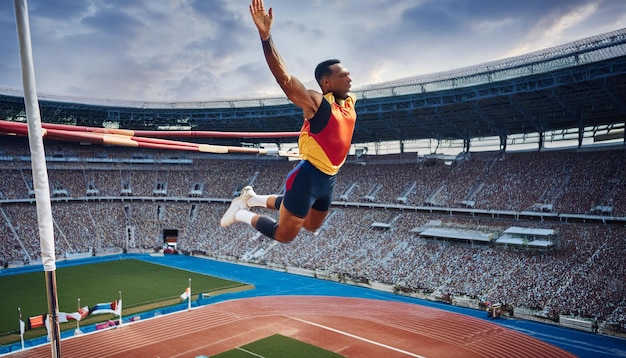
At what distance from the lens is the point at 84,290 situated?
91.8 ft

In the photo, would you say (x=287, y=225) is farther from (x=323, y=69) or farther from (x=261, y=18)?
(x=261, y=18)

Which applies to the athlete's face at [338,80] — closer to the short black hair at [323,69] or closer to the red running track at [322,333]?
the short black hair at [323,69]

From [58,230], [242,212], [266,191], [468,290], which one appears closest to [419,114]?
[468,290]

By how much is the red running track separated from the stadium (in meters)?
0.18

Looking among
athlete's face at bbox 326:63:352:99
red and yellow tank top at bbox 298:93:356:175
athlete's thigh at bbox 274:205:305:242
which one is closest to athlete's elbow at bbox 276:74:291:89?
red and yellow tank top at bbox 298:93:356:175

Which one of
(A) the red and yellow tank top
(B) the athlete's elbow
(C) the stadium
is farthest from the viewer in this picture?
(C) the stadium

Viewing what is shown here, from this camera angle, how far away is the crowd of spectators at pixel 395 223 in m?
24.1

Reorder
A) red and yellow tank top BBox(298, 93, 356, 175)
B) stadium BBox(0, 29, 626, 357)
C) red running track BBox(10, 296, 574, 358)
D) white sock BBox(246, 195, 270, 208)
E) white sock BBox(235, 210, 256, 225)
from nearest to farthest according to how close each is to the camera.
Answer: red and yellow tank top BBox(298, 93, 356, 175)
white sock BBox(235, 210, 256, 225)
white sock BBox(246, 195, 270, 208)
red running track BBox(10, 296, 574, 358)
stadium BBox(0, 29, 626, 357)

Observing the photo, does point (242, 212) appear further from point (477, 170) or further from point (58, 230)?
point (58, 230)

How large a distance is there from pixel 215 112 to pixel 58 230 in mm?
18542

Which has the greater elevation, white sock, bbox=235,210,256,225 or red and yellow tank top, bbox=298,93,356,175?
red and yellow tank top, bbox=298,93,356,175

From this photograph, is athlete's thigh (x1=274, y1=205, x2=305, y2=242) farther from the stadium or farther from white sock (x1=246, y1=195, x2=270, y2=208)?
the stadium

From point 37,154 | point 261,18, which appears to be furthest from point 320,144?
point 37,154

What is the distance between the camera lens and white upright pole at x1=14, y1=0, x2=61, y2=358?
3.16 meters
